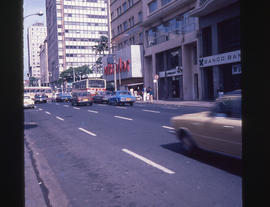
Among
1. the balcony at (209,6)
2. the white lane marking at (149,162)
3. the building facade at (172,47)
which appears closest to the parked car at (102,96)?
the building facade at (172,47)

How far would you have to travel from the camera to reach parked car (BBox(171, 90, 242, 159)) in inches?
217

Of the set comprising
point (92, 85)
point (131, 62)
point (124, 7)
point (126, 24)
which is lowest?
point (92, 85)

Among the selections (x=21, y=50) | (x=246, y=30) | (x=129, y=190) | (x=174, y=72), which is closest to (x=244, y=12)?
(x=246, y=30)

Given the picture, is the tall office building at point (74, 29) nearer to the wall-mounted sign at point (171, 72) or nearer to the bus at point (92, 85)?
the bus at point (92, 85)

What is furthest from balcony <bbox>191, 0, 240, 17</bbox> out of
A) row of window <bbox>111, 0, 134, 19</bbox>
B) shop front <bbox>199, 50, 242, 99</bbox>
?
row of window <bbox>111, 0, 134, 19</bbox>

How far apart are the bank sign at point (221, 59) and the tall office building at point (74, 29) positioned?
8514cm

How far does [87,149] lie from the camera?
845 centimetres

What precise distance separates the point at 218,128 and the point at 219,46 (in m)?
23.1

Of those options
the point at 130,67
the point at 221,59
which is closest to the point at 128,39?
the point at 130,67

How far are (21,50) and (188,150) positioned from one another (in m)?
6.07

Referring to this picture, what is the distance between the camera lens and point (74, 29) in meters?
112

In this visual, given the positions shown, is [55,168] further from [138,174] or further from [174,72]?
[174,72]

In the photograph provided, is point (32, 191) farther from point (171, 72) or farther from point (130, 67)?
point (130, 67)

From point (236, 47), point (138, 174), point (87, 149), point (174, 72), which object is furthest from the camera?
point (174, 72)
